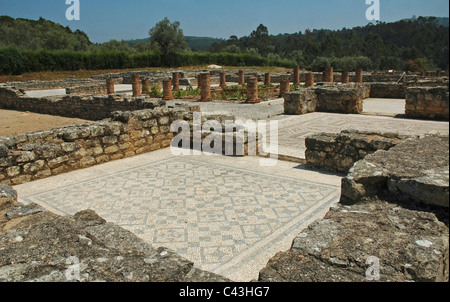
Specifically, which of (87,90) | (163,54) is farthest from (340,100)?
(163,54)

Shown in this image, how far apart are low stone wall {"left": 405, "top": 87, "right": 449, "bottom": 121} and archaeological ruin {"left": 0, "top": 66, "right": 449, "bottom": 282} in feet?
0.58

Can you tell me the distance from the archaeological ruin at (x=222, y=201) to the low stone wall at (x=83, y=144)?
0.9 inches

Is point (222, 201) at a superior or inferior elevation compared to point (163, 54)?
inferior

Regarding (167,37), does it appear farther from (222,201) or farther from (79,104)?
(222,201)

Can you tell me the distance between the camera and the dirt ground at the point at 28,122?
12133 millimetres

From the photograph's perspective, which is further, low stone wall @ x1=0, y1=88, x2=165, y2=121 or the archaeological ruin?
low stone wall @ x1=0, y1=88, x2=165, y2=121

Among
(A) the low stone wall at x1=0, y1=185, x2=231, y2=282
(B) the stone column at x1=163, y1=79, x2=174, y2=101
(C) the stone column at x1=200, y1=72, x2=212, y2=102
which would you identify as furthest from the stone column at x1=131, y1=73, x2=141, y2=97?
(A) the low stone wall at x1=0, y1=185, x2=231, y2=282

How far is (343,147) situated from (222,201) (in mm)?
2441

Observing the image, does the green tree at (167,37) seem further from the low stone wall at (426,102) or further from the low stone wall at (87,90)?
the low stone wall at (426,102)

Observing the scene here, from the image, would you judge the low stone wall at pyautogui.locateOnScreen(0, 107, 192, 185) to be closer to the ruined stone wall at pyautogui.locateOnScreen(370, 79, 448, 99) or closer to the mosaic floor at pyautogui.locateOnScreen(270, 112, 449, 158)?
the mosaic floor at pyautogui.locateOnScreen(270, 112, 449, 158)

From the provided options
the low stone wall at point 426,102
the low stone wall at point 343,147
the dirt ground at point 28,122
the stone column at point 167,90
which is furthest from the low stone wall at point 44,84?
the low stone wall at point 343,147

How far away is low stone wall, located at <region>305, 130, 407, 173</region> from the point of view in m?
5.58

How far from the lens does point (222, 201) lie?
4.82 metres
